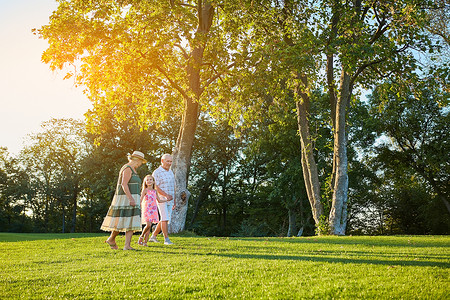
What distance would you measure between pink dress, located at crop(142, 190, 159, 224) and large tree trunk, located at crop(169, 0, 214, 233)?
6.27 metres

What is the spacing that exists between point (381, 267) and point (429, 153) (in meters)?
30.6

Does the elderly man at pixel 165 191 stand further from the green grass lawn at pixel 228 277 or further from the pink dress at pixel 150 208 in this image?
the green grass lawn at pixel 228 277

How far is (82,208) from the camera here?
4897 centimetres

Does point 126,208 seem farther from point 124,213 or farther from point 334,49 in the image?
point 334,49

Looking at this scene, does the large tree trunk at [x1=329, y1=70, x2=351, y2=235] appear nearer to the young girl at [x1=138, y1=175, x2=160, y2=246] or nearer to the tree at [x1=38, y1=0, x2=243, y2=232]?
the tree at [x1=38, y1=0, x2=243, y2=232]

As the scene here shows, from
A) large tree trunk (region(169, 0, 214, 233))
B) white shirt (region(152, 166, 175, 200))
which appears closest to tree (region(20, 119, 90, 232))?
large tree trunk (region(169, 0, 214, 233))

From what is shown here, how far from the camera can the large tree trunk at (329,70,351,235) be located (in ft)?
54.3

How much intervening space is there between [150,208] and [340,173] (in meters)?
9.77

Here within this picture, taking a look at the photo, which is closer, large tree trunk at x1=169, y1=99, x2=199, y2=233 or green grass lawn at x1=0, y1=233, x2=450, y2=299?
green grass lawn at x1=0, y1=233, x2=450, y2=299

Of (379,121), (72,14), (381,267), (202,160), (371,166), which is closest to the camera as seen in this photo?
(381,267)

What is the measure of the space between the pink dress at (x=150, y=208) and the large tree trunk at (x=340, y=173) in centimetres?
931

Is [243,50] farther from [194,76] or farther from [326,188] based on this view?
[326,188]

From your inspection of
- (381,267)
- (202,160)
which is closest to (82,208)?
(202,160)

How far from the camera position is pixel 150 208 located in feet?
33.9
